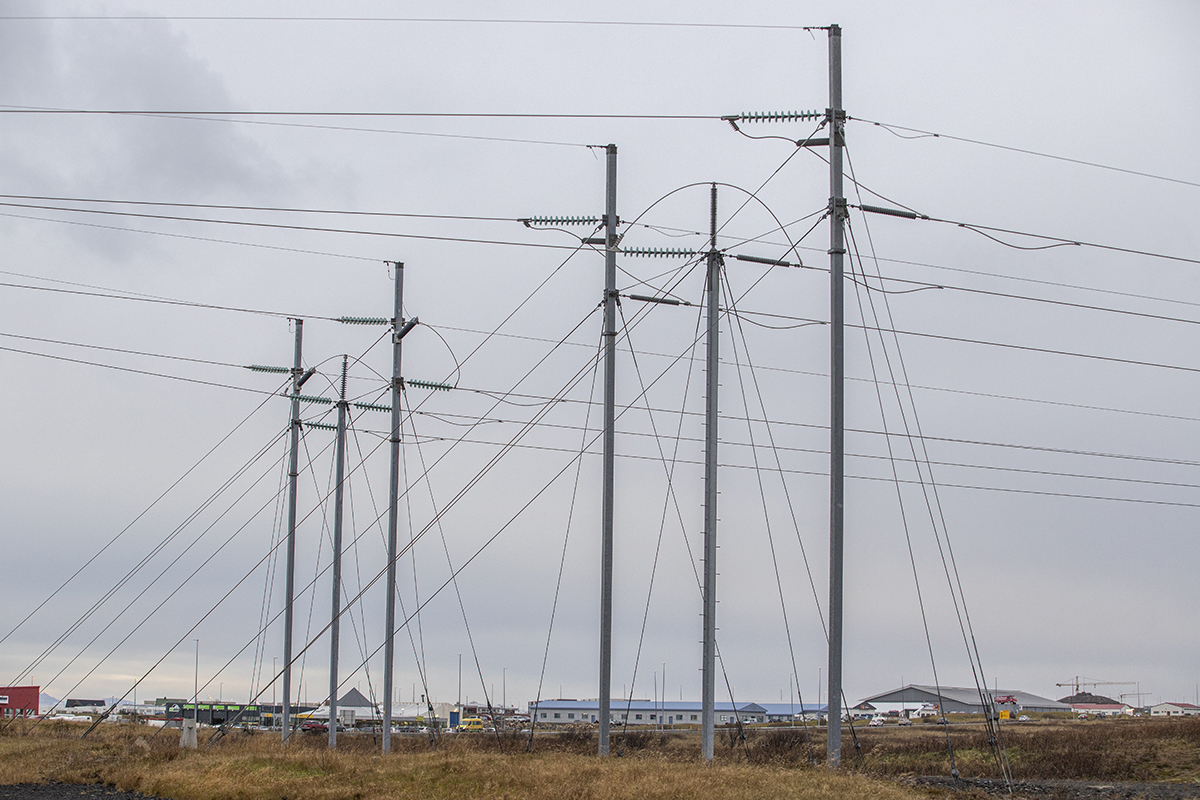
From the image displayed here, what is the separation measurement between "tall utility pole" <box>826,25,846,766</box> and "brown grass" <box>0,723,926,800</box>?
163 cm

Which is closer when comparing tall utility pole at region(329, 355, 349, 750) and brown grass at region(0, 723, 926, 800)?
brown grass at region(0, 723, 926, 800)

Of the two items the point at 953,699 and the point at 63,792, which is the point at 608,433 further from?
the point at 953,699

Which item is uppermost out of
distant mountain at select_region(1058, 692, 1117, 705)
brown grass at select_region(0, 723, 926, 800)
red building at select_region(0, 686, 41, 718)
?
brown grass at select_region(0, 723, 926, 800)

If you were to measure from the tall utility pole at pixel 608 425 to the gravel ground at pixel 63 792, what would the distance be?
39.8ft

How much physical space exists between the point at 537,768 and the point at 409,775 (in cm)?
400

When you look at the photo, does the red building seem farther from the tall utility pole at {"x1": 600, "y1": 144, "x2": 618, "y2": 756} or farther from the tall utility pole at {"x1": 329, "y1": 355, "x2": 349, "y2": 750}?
the tall utility pole at {"x1": 600, "y1": 144, "x2": 618, "y2": 756}

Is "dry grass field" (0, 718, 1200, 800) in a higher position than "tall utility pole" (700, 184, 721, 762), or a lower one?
lower

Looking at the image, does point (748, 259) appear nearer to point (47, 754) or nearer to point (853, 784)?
point (853, 784)

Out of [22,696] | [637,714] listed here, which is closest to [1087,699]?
[637,714]

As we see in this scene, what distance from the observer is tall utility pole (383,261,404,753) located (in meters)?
38.8

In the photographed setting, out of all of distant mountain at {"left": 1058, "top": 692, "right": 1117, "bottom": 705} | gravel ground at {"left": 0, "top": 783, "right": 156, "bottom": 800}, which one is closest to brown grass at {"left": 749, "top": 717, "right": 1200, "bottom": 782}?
gravel ground at {"left": 0, "top": 783, "right": 156, "bottom": 800}

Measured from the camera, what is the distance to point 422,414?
42656 mm

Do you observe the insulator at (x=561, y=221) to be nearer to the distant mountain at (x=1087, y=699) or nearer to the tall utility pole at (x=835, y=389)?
the tall utility pole at (x=835, y=389)

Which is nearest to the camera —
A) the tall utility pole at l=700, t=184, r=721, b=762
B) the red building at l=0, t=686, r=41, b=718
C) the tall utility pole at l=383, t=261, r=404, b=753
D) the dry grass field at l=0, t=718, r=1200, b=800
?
the dry grass field at l=0, t=718, r=1200, b=800
